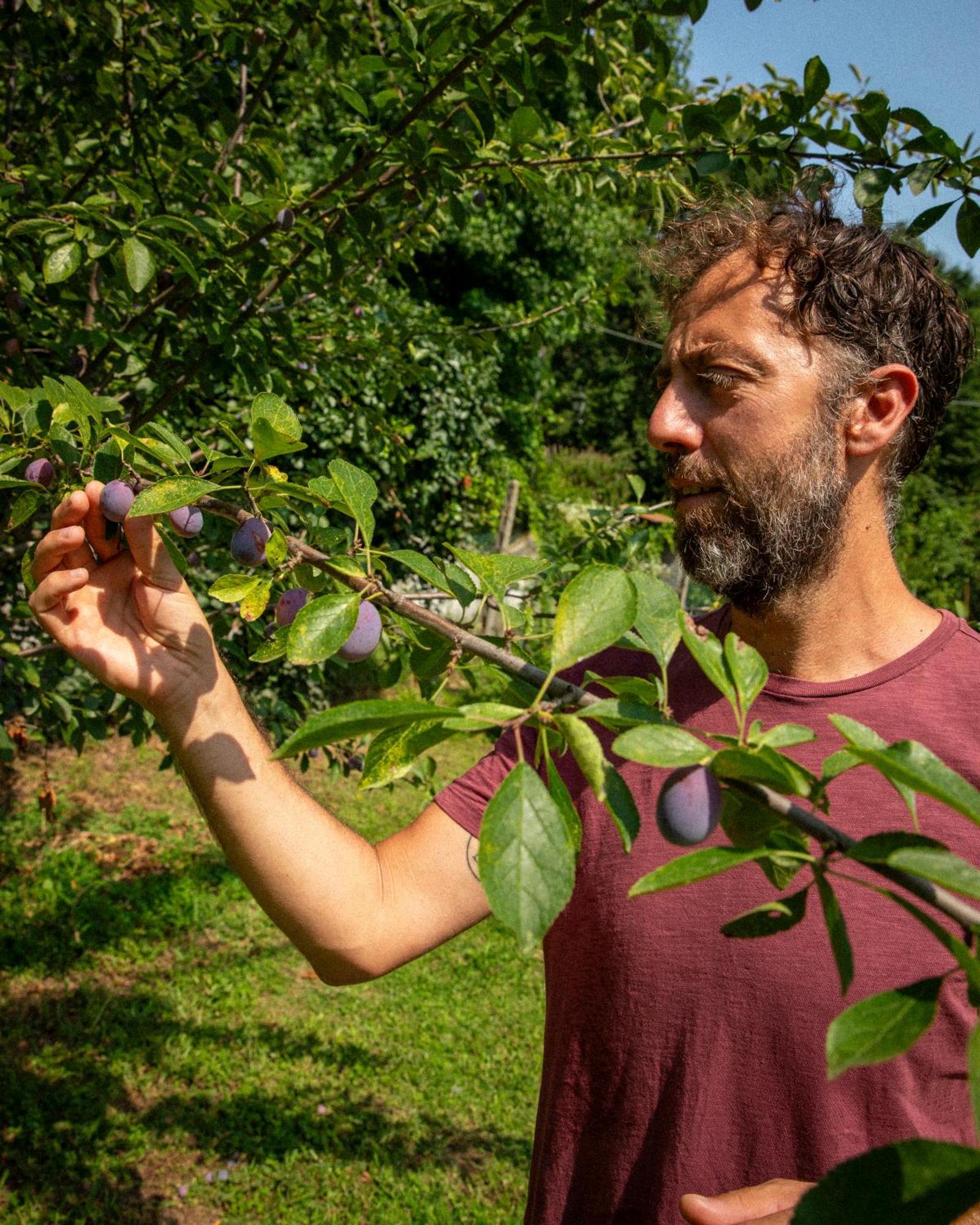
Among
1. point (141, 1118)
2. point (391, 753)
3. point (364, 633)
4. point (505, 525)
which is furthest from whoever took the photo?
point (505, 525)

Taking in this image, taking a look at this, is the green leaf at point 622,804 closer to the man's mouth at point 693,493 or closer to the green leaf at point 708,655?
the green leaf at point 708,655

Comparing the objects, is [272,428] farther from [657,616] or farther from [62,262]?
[62,262]

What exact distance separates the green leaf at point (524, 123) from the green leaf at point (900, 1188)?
5.44 ft

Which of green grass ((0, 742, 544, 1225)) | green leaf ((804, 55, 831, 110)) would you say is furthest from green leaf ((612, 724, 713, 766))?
green grass ((0, 742, 544, 1225))

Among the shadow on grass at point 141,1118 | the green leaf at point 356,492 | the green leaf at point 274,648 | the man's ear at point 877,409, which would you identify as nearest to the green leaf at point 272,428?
the green leaf at point 356,492

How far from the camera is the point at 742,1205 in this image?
2.81 ft

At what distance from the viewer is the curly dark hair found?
1460mm

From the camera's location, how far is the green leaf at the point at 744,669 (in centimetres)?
57

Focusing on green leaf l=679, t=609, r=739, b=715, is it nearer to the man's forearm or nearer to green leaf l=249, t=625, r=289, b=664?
green leaf l=249, t=625, r=289, b=664

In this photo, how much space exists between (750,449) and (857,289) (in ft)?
1.26

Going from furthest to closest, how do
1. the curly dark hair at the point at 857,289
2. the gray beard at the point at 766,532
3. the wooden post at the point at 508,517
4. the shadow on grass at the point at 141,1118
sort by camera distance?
the wooden post at the point at 508,517 → the shadow on grass at the point at 141,1118 → the curly dark hair at the point at 857,289 → the gray beard at the point at 766,532

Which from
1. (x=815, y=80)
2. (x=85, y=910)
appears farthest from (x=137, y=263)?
(x=85, y=910)

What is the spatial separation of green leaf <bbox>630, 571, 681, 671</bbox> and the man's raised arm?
53 cm

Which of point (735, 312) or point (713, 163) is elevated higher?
point (713, 163)
